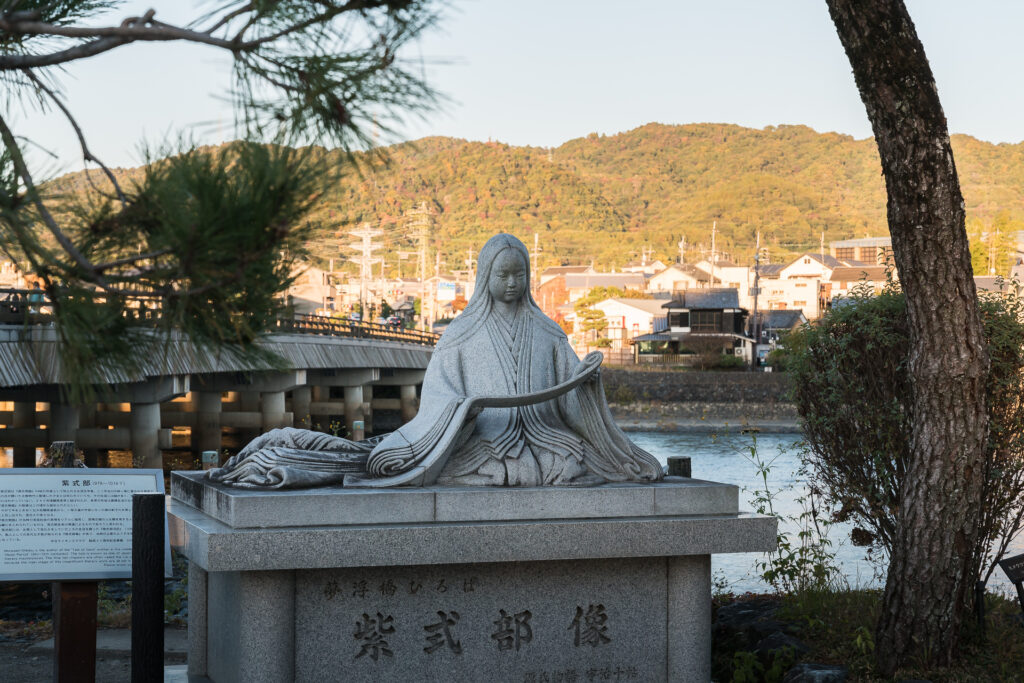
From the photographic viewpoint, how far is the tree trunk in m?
5.99

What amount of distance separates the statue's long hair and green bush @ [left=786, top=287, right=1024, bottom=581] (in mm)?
2212

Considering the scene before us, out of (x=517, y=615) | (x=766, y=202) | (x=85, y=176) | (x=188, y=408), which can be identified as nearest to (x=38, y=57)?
(x=85, y=176)

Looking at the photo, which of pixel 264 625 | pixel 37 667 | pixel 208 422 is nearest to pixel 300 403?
pixel 208 422

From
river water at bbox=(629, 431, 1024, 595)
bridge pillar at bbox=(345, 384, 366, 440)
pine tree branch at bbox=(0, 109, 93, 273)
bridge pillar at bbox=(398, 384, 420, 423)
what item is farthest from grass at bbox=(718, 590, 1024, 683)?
bridge pillar at bbox=(398, 384, 420, 423)

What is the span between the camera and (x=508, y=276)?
6.57 metres

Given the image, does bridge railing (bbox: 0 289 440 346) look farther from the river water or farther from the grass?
the river water

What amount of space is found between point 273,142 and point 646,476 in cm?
362

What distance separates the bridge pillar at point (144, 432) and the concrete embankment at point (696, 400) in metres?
16.1

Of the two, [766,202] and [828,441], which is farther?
[766,202]

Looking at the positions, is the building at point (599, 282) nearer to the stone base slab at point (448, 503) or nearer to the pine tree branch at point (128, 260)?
the stone base slab at point (448, 503)

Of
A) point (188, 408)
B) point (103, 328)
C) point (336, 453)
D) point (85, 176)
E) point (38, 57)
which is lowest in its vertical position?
point (188, 408)

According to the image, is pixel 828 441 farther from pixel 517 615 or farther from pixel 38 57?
pixel 38 57

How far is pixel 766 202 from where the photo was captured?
136125 millimetres

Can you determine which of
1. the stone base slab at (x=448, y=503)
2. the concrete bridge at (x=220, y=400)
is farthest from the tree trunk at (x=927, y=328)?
the concrete bridge at (x=220, y=400)
